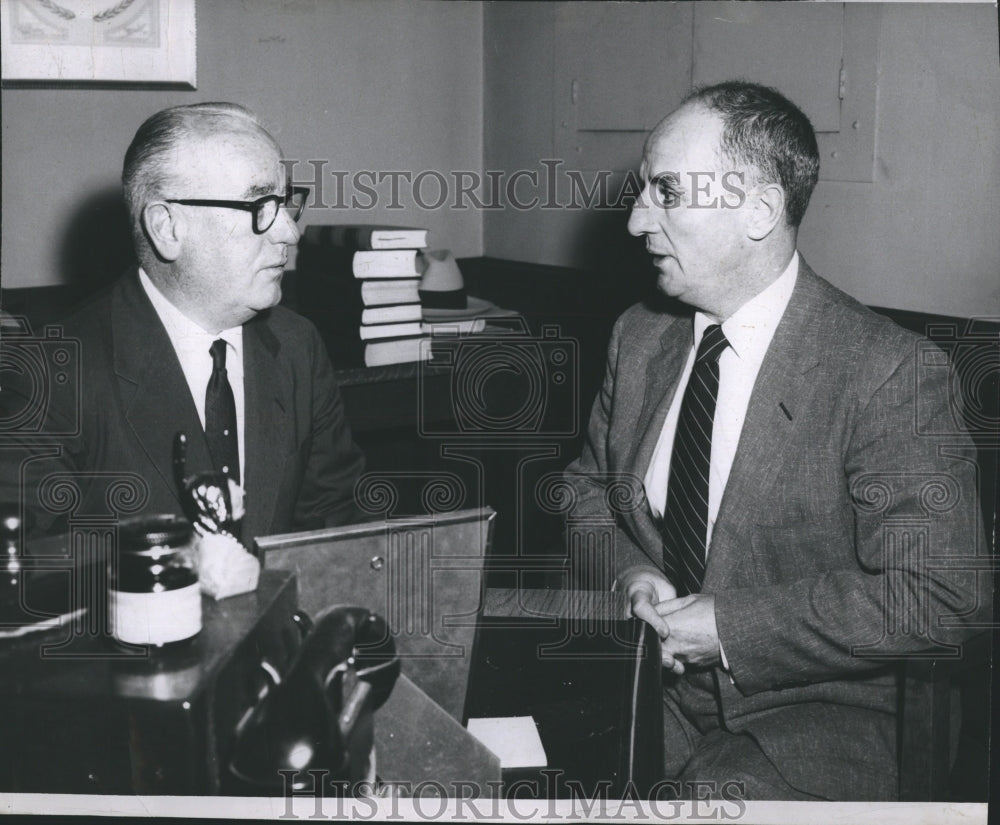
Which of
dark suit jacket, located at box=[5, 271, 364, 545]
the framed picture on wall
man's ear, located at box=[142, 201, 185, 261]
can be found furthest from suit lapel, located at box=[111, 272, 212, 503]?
the framed picture on wall

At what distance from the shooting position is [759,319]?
5.31ft

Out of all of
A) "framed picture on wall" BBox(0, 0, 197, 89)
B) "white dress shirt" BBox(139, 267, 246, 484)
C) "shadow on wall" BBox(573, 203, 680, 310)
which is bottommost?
"white dress shirt" BBox(139, 267, 246, 484)

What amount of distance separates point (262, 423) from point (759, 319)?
887mm

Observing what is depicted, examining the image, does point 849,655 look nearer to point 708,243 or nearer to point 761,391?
point 761,391

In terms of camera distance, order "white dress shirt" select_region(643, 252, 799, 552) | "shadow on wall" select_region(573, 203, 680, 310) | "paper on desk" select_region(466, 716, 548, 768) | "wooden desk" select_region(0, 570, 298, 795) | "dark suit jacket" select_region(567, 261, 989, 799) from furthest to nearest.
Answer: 1. "shadow on wall" select_region(573, 203, 680, 310)
2. "white dress shirt" select_region(643, 252, 799, 552)
3. "dark suit jacket" select_region(567, 261, 989, 799)
4. "paper on desk" select_region(466, 716, 548, 768)
5. "wooden desk" select_region(0, 570, 298, 795)

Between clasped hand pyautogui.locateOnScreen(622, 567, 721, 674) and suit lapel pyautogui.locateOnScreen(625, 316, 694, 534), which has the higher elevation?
suit lapel pyautogui.locateOnScreen(625, 316, 694, 534)

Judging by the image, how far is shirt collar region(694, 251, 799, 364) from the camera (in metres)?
1.61

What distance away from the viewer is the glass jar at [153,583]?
0.81 m

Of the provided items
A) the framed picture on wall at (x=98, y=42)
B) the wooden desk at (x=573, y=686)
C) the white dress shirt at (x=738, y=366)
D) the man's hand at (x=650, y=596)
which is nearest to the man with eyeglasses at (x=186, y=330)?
the framed picture on wall at (x=98, y=42)

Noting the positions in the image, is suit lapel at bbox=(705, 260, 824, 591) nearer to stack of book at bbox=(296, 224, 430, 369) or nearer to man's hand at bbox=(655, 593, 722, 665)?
man's hand at bbox=(655, 593, 722, 665)

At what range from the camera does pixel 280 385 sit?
1.67 m

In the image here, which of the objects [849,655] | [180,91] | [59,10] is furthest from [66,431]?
[180,91]

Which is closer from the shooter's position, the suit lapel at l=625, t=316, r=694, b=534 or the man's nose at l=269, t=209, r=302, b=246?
the man's nose at l=269, t=209, r=302, b=246

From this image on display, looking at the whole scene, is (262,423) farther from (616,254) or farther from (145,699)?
(616,254)
